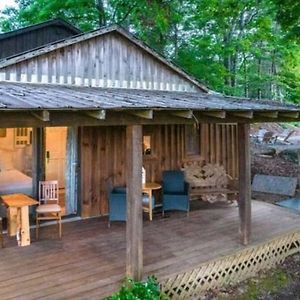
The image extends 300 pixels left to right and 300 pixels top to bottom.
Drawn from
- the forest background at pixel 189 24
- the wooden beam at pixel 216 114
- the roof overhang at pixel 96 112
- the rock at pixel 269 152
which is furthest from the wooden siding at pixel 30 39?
the rock at pixel 269 152

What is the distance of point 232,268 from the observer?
17.3 ft

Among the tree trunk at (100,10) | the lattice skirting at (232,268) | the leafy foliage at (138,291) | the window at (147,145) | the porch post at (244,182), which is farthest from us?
the tree trunk at (100,10)

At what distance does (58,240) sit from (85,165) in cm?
174

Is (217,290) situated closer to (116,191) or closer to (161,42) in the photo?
(116,191)

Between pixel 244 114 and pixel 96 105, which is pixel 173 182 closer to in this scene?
pixel 244 114

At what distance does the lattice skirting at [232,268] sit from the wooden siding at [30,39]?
22.5ft

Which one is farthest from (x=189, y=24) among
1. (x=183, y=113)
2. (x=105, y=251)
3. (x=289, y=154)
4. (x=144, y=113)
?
(x=144, y=113)

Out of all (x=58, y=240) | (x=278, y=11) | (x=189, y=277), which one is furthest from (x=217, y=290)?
(x=278, y=11)

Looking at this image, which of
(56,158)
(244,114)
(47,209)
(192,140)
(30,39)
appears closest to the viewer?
(244,114)

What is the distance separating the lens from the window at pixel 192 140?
8.59m

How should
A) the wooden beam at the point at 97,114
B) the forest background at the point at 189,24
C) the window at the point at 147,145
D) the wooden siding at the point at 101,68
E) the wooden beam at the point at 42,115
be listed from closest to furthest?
the wooden beam at the point at 42,115 < the wooden beam at the point at 97,114 < the wooden siding at the point at 101,68 < the window at the point at 147,145 < the forest background at the point at 189,24

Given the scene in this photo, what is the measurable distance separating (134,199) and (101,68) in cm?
363

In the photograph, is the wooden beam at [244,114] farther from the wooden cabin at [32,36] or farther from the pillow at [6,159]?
the pillow at [6,159]

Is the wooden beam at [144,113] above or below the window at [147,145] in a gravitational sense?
above
